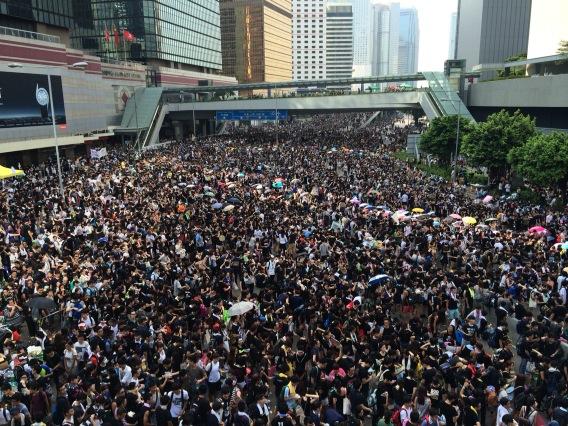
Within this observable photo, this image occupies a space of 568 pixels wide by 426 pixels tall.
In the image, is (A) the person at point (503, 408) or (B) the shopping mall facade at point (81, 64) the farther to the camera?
(B) the shopping mall facade at point (81, 64)

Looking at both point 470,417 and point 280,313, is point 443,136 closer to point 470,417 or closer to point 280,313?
point 280,313

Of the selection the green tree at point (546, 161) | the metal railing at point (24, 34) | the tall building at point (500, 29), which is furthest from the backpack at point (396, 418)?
the tall building at point (500, 29)

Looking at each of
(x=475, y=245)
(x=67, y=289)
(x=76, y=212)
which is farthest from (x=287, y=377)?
(x=76, y=212)

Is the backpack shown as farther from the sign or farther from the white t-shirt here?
the sign

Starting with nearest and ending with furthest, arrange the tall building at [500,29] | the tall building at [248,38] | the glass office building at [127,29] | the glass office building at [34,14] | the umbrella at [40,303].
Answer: the umbrella at [40,303]
the glass office building at [34,14]
the glass office building at [127,29]
the tall building at [500,29]
the tall building at [248,38]

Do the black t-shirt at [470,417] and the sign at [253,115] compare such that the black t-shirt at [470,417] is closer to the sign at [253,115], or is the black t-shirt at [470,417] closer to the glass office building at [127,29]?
the sign at [253,115]
